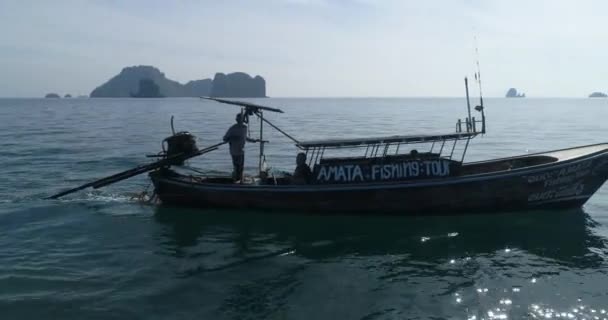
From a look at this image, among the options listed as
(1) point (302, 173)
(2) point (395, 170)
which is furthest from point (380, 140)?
(1) point (302, 173)

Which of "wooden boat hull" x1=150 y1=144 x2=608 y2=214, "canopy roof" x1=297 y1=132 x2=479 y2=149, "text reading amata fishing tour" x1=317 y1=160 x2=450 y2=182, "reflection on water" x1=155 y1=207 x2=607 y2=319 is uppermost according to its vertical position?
"canopy roof" x1=297 y1=132 x2=479 y2=149

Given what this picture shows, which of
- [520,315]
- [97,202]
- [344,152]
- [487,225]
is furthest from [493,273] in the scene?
[344,152]

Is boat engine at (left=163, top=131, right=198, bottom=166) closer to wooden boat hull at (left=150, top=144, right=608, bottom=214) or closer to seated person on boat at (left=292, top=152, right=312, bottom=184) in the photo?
wooden boat hull at (left=150, top=144, right=608, bottom=214)

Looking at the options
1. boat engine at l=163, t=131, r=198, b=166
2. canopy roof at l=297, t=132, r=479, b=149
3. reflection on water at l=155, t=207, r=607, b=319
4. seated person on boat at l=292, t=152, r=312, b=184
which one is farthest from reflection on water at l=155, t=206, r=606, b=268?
canopy roof at l=297, t=132, r=479, b=149

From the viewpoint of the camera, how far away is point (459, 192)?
15.4 m

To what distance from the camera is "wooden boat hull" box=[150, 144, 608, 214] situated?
50.3ft

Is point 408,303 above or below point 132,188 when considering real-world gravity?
below

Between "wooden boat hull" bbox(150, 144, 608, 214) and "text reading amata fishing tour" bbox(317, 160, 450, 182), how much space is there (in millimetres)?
254

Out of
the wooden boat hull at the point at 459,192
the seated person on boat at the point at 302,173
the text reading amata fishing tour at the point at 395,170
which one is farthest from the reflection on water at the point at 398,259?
the text reading amata fishing tour at the point at 395,170

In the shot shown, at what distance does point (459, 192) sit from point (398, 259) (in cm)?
385

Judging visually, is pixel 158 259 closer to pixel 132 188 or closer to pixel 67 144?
pixel 132 188

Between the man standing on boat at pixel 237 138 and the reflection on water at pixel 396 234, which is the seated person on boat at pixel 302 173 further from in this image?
the man standing on boat at pixel 237 138

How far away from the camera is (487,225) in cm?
1541

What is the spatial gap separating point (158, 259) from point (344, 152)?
775 inches
